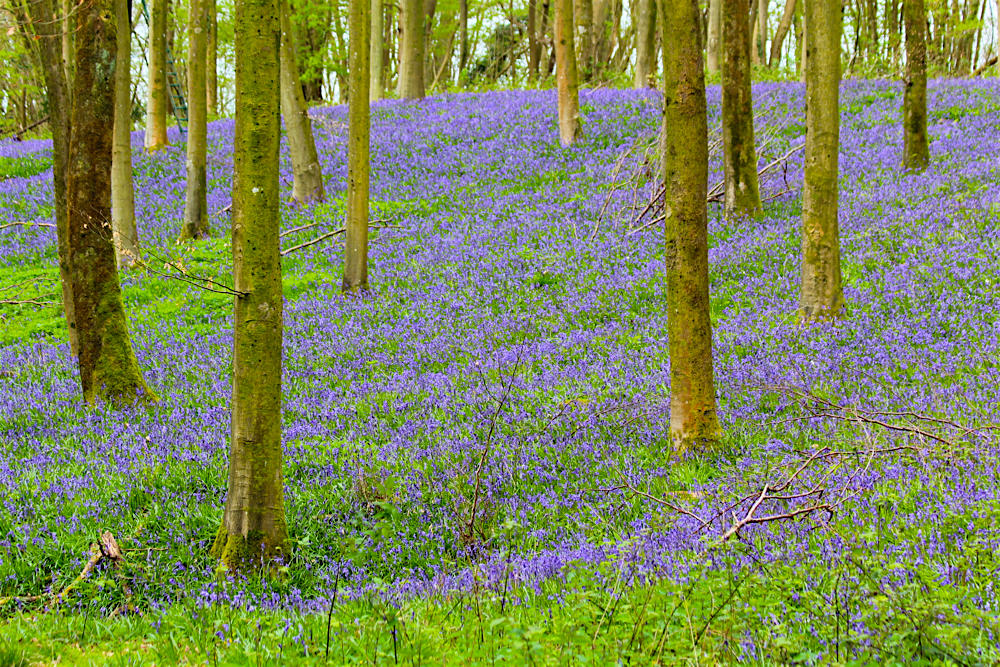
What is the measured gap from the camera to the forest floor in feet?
11.3

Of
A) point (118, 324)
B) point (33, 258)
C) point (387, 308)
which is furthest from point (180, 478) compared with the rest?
point (33, 258)

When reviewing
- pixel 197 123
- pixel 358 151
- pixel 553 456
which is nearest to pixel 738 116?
pixel 358 151

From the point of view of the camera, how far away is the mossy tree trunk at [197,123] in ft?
46.1

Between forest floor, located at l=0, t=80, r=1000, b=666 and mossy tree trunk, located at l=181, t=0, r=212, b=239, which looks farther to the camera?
mossy tree trunk, located at l=181, t=0, r=212, b=239

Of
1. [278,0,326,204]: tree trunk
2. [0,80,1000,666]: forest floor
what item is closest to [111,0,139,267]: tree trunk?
[0,80,1000,666]: forest floor

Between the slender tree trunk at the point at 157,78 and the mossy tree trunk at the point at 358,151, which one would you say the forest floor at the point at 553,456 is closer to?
the mossy tree trunk at the point at 358,151

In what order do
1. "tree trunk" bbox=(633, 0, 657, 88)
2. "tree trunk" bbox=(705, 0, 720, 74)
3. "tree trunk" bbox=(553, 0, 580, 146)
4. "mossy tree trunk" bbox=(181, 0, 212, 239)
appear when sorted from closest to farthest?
"mossy tree trunk" bbox=(181, 0, 212, 239) → "tree trunk" bbox=(553, 0, 580, 146) → "tree trunk" bbox=(633, 0, 657, 88) → "tree trunk" bbox=(705, 0, 720, 74)

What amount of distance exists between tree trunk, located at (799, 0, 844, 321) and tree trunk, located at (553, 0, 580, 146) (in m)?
9.03

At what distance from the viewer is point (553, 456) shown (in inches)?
251

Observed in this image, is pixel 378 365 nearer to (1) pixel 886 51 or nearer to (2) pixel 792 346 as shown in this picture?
(2) pixel 792 346

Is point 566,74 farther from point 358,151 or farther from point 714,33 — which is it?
point 714,33

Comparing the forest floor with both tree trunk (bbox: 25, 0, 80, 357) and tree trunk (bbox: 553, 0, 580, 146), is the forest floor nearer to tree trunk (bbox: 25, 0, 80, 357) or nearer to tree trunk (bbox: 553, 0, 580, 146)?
tree trunk (bbox: 25, 0, 80, 357)

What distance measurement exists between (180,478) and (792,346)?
6.13 metres

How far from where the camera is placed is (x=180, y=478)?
6.27 m
